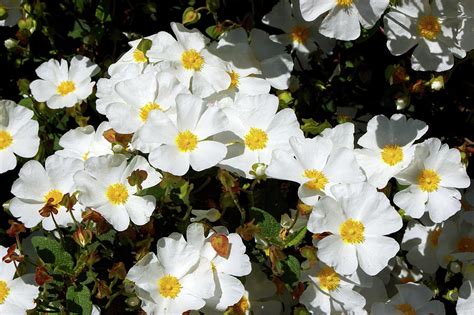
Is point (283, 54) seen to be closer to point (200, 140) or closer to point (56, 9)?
point (200, 140)

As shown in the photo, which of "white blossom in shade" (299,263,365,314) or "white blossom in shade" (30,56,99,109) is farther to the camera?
"white blossom in shade" (30,56,99,109)

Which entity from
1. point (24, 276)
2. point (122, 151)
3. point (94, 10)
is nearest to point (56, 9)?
point (94, 10)

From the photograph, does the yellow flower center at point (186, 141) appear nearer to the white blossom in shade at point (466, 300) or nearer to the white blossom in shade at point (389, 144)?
the white blossom in shade at point (389, 144)

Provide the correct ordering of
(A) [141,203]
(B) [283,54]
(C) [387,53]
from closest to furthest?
(A) [141,203] → (B) [283,54] → (C) [387,53]

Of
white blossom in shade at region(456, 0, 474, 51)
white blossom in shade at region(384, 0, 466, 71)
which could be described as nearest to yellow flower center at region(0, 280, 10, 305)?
white blossom in shade at region(384, 0, 466, 71)

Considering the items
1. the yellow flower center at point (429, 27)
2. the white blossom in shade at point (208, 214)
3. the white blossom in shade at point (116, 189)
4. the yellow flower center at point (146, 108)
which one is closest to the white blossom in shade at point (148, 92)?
the yellow flower center at point (146, 108)

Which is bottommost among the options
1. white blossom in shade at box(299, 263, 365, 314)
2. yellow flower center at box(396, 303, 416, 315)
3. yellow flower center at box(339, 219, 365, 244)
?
yellow flower center at box(396, 303, 416, 315)

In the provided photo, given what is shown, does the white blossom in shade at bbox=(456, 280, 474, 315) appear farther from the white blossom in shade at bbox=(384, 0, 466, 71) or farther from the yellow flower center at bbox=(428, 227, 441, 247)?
the white blossom in shade at bbox=(384, 0, 466, 71)
